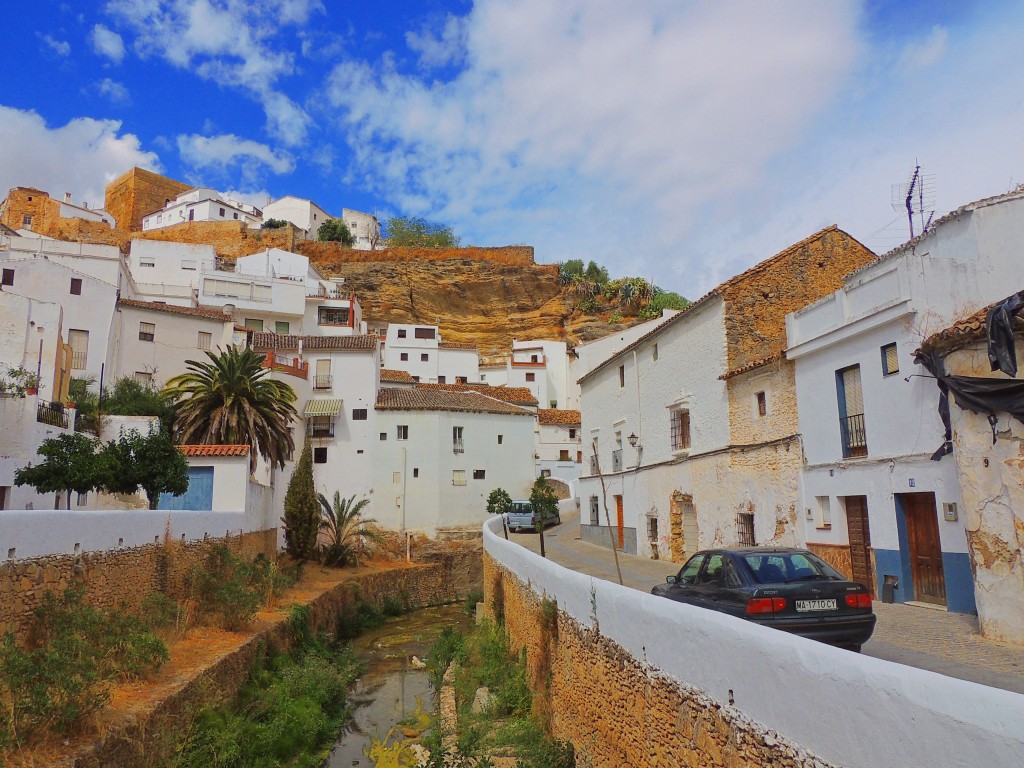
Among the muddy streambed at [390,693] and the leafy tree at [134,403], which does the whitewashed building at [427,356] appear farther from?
the muddy streambed at [390,693]

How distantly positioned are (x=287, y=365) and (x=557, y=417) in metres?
18.7

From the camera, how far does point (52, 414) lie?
2120 centimetres

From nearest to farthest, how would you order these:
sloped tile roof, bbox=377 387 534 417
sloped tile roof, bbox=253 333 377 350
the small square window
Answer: the small square window
sloped tile roof, bbox=377 387 534 417
sloped tile roof, bbox=253 333 377 350

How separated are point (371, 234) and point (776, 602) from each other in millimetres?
79170

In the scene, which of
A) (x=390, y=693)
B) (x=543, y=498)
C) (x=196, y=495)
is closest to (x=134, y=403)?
(x=196, y=495)

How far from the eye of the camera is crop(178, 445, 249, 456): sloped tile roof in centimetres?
2131

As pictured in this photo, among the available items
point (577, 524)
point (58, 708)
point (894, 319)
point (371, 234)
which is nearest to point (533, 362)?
point (577, 524)

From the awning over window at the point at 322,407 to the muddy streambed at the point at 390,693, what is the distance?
11.0m

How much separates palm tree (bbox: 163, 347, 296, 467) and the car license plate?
20.7 m

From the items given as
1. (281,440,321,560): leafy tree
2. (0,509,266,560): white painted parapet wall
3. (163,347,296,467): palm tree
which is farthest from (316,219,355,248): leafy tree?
(0,509,266,560): white painted parapet wall

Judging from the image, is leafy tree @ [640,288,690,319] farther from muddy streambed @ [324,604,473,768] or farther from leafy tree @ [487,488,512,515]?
muddy streambed @ [324,604,473,768]

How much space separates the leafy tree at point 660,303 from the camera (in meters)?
57.3

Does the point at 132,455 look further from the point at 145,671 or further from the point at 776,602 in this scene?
the point at 776,602

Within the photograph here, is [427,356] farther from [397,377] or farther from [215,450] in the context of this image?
[215,450]
